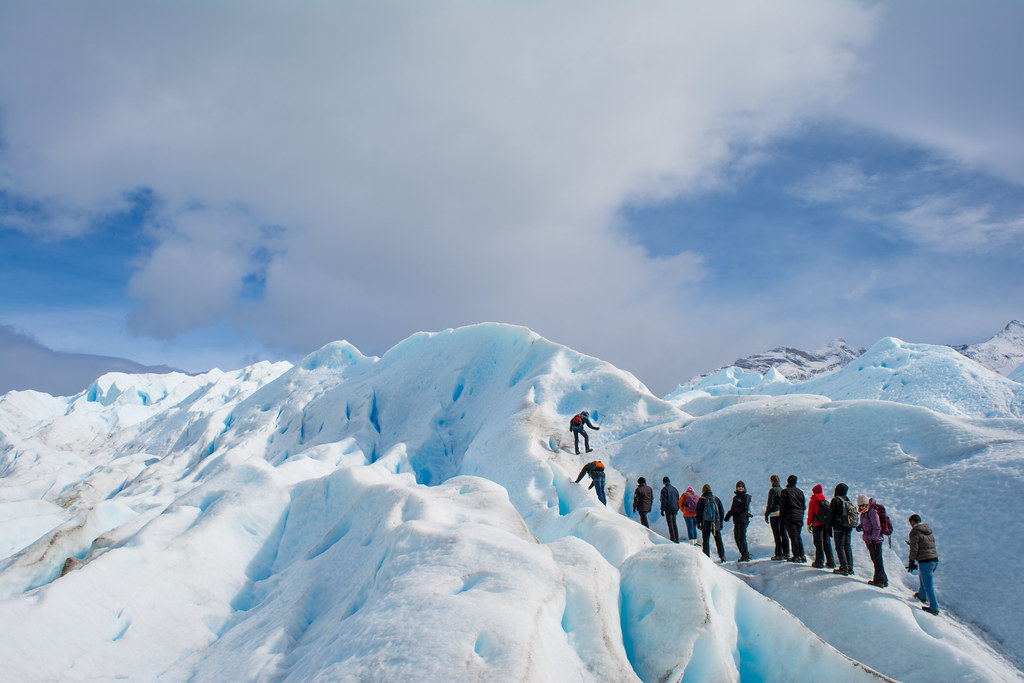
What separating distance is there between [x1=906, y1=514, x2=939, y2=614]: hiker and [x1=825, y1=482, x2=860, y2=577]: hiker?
0.95 metres

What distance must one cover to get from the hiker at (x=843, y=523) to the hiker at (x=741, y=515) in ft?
4.73

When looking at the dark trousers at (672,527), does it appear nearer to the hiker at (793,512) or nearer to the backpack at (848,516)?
the hiker at (793,512)

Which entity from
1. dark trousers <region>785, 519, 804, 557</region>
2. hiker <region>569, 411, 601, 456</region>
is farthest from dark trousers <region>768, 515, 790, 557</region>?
hiker <region>569, 411, 601, 456</region>

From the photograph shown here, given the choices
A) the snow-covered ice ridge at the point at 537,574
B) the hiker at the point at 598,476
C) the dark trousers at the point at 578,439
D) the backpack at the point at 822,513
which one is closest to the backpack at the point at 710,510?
the snow-covered ice ridge at the point at 537,574

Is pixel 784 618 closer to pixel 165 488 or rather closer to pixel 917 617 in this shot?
pixel 917 617

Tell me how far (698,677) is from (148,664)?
7.55 meters

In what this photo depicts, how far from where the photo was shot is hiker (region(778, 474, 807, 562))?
9742 mm

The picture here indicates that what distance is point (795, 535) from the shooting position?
9883 millimetres

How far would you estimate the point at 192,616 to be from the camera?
348 inches

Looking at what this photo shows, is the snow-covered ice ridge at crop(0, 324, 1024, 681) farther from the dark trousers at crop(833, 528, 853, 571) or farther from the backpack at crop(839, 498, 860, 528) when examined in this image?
the backpack at crop(839, 498, 860, 528)

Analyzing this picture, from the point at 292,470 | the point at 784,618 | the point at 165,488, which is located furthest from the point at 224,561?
the point at 165,488

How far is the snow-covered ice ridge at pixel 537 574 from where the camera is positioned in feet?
19.9

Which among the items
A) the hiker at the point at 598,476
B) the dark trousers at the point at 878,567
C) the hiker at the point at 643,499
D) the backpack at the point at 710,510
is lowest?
the dark trousers at the point at 878,567

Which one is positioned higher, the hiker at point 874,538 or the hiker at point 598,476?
the hiker at point 598,476
